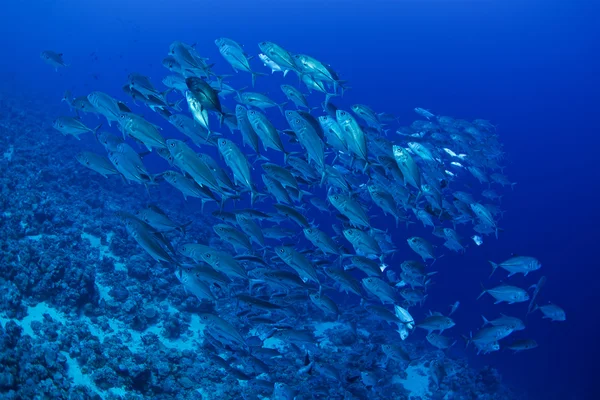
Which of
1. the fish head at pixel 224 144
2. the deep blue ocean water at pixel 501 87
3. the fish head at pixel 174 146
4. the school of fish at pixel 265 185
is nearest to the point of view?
the fish head at pixel 174 146

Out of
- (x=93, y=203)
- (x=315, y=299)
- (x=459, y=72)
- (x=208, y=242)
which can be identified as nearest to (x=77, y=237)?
(x=93, y=203)

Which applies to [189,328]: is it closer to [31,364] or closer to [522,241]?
[31,364]

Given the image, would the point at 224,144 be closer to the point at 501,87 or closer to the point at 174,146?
the point at 174,146

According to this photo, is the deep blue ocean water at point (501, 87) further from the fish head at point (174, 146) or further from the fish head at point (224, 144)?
the fish head at point (174, 146)

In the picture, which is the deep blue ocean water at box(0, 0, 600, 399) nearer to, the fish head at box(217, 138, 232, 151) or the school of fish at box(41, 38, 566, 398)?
the school of fish at box(41, 38, 566, 398)

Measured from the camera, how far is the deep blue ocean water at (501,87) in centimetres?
2541

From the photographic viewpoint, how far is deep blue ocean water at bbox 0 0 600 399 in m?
25.4

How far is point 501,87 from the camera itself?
7356 centimetres

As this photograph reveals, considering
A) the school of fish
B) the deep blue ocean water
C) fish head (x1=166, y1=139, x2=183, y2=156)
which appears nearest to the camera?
fish head (x1=166, y1=139, x2=183, y2=156)

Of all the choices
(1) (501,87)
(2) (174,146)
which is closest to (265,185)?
(2) (174,146)

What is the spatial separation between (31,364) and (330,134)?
5.19m

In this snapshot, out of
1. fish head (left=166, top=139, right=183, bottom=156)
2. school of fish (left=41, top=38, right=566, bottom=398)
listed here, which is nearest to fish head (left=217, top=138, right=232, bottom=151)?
school of fish (left=41, top=38, right=566, bottom=398)

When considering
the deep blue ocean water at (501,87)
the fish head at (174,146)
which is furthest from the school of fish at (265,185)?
the deep blue ocean water at (501,87)

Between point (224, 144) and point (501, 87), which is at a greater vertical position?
point (501, 87)
